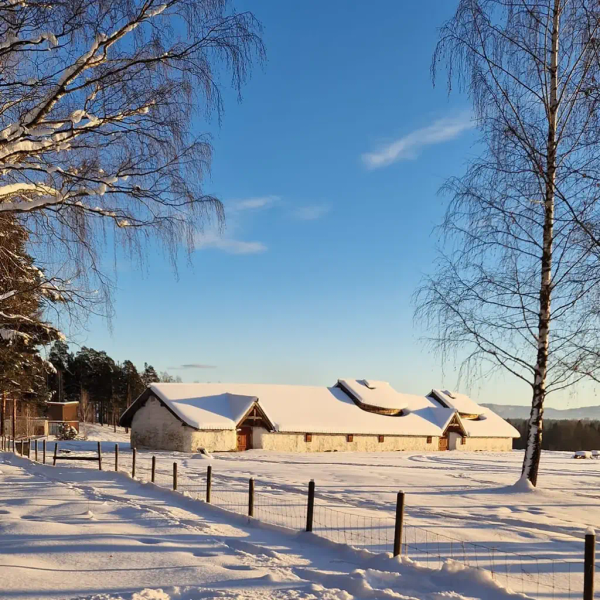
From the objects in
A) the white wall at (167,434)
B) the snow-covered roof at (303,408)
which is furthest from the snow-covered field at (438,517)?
the snow-covered roof at (303,408)

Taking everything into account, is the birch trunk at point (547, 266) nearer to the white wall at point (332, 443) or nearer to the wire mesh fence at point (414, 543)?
the wire mesh fence at point (414, 543)

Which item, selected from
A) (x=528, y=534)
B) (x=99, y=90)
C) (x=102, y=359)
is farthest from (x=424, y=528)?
(x=102, y=359)

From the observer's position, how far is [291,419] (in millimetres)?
46844

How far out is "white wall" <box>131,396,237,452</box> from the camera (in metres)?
42.4

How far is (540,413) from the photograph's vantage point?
17781 millimetres

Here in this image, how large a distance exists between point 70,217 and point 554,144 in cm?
1304

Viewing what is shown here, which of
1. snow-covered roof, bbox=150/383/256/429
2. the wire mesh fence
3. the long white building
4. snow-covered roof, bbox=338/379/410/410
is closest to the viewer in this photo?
the wire mesh fence

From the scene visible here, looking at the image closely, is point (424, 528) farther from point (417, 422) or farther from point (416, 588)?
point (417, 422)

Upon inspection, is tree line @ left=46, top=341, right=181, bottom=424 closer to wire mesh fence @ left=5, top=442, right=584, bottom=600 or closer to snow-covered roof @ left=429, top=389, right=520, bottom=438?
snow-covered roof @ left=429, top=389, right=520, bottom=438

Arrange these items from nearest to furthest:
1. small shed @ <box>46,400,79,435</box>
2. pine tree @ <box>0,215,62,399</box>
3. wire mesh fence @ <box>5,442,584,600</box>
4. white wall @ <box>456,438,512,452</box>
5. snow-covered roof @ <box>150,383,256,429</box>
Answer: wire mesh fence @ <box>5,442,584,600</box>, pine tree @ <box>0,215,62,399</box>, snow-covered roof @ <box>150,383,256,429</box>, white wall @ <box>456,438,512,452</box>, small shed @ <box>46,400,79,435</box>

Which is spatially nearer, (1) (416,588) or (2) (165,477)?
(1) (416,588)

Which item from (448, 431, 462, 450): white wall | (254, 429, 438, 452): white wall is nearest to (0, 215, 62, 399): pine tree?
(254, 429, 438, 452): white wall

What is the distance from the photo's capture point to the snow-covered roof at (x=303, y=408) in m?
44.8

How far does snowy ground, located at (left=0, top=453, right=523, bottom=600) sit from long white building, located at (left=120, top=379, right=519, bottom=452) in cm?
3169
